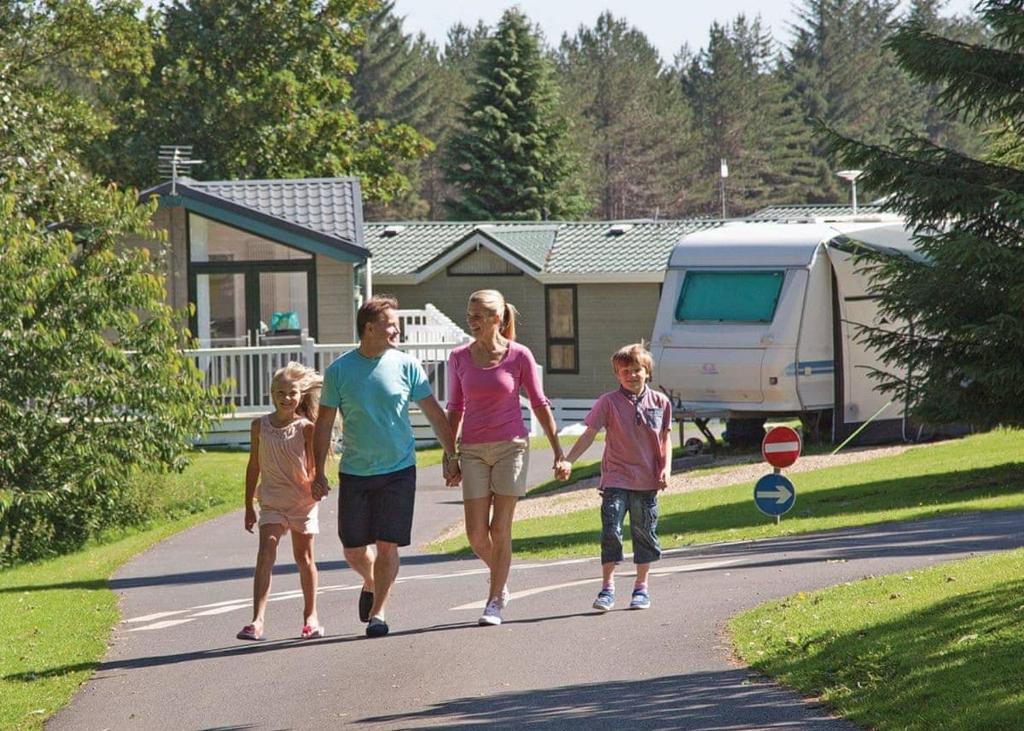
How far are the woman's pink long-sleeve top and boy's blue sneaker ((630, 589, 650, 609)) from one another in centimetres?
135

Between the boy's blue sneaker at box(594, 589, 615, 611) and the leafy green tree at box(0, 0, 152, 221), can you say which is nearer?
the boy's blue sneaker at box(594, 589, 615, 611)

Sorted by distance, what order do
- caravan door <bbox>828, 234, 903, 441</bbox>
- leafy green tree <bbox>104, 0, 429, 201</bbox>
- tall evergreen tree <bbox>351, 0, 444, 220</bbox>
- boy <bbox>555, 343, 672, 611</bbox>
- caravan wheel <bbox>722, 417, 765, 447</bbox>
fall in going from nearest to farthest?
boy <bbox>555, 343, 672, 611</bbox>, caravan door <bbox>828, 234, 903, 441</bbox>, caravan wheel <bbox>722, 417, 765, 447</bbox>, leafy green tree <bbox>104, 0, 429, 201</bbox>, tall evergreen tree <bbox>351, 0, 444, 220</bbox>

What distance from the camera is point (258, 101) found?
46.7 m

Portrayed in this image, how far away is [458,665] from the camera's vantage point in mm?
8906

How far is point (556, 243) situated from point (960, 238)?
80.6 feet

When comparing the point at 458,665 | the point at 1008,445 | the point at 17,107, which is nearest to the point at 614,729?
the point at 458,665

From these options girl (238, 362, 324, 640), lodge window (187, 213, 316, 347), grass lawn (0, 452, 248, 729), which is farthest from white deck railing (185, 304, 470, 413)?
girl (238, 362, 324, 640)

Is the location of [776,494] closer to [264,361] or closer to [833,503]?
[833,503]

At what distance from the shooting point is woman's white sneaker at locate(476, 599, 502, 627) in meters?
10.1

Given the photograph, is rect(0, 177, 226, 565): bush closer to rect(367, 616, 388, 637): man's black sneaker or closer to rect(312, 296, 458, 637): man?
rect(367, 616, 388, 637): man's black sneaker

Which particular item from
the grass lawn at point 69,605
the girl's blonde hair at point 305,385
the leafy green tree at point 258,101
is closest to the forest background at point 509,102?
the leafy green tree at point 258,101

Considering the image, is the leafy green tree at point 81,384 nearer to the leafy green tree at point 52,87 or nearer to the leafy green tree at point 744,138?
the leafy green tree at point 52,87

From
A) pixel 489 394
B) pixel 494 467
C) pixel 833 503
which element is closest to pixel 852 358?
pixel 833 503

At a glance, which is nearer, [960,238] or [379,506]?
[379,506]
